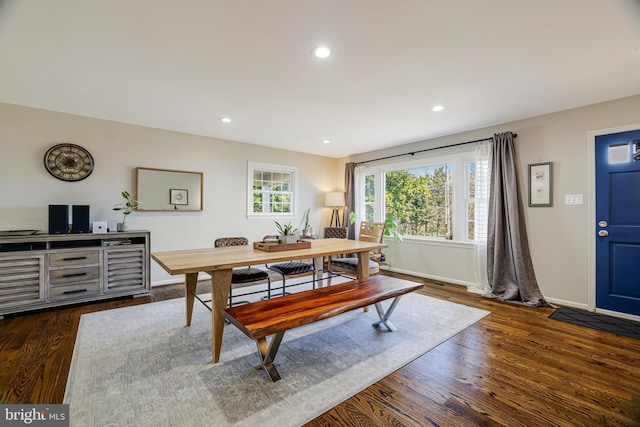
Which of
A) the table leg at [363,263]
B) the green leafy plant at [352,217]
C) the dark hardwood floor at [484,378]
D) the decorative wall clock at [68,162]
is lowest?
the dark hardwood floor at [484,378]

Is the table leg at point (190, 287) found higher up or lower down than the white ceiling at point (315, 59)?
lower down

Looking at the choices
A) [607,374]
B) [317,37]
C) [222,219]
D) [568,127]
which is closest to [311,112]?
[317,37]

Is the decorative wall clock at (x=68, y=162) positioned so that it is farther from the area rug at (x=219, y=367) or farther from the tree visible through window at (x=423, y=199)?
the tree visible through window at (x=423, y=199)

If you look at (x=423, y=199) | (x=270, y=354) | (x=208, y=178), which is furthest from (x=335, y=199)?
(x=270, y=354)

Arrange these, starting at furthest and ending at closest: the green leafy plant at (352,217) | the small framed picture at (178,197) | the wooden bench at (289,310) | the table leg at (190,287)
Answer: the green leafy plant at (352,217) < the small framed picture at (178,197) < the table leg at (190,287) < the wooden bench at (289,310)

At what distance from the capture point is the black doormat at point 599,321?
2.75 m

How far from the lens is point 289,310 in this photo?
194cm

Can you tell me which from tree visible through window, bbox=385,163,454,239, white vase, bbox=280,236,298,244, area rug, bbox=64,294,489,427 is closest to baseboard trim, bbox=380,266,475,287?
tree visible through window, bbox=385,163,454,239

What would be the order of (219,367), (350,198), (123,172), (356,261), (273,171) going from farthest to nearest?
(350,198) < (273,171) < (123,172) < (356,261) < (219,367)

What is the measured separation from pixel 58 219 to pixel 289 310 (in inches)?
128

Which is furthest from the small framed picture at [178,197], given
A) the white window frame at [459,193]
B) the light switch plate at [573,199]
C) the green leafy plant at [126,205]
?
the light switch plate at [573,199]

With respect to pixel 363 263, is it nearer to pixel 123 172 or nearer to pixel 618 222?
pixel 618 222

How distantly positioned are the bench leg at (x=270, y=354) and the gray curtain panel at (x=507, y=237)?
3.21m

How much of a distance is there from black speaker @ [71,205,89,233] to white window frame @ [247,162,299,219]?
7.49 ft
